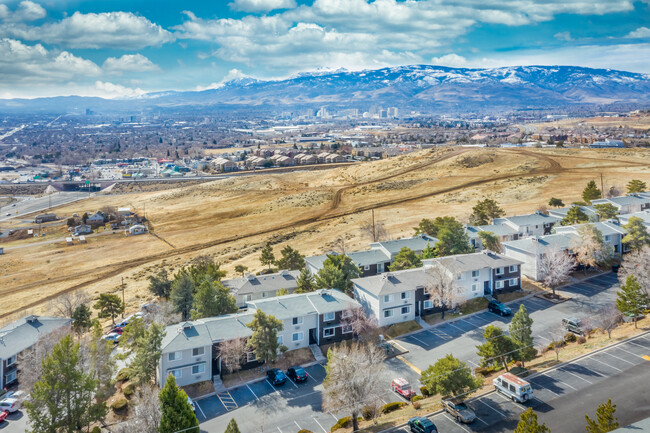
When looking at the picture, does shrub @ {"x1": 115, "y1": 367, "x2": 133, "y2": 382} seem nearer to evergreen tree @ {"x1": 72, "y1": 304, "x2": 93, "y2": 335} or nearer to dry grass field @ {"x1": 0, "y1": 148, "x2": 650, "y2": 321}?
evergreen tree @ {"x1": 72, "y1": 304, "x2": 93, "y2": 335}

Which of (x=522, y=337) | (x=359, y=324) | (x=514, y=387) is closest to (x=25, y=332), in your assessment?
(x=359, y=324)

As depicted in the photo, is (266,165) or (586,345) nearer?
(586,345)

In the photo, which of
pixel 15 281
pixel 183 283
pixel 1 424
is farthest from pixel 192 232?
pixel 1 424

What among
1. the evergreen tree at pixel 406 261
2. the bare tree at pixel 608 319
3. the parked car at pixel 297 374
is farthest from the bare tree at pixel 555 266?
the parked car at pixel 297 374

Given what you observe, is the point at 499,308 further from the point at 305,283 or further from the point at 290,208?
the point at 290,208

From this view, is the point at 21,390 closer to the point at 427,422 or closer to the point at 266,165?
the point at 427,422

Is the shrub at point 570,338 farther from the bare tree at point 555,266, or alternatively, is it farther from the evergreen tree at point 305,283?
the evergreen tree at point 305,283
